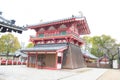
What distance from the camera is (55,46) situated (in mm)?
25062

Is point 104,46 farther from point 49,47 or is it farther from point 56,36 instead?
point 49,47

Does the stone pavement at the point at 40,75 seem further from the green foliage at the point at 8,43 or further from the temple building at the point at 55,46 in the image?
the green foliage at the point at 8,43

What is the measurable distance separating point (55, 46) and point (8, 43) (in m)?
25.9

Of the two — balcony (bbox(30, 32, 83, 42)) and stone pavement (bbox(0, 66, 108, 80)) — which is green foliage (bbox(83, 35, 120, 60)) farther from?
stone pavement (bbox(0, 66, 108, 80))

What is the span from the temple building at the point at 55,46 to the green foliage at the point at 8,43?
812 inches

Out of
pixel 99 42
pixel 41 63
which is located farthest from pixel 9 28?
pixel 99 42

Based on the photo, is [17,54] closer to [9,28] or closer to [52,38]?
[52,38]

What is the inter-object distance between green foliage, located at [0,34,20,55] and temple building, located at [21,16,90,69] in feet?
67.7

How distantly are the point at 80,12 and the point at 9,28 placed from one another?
53.5ft

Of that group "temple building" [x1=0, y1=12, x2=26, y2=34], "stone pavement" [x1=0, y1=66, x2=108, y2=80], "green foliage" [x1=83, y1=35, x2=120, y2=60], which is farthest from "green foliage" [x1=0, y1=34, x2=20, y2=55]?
"temple building" [x1=0, y1=12, x2=26, y2=34]

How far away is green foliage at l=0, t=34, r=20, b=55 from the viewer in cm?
4558

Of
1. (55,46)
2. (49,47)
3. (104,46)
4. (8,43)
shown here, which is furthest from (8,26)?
(8,43)

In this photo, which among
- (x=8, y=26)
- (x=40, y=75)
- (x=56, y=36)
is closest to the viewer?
(x=8, y=26)

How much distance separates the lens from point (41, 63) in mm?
24250
